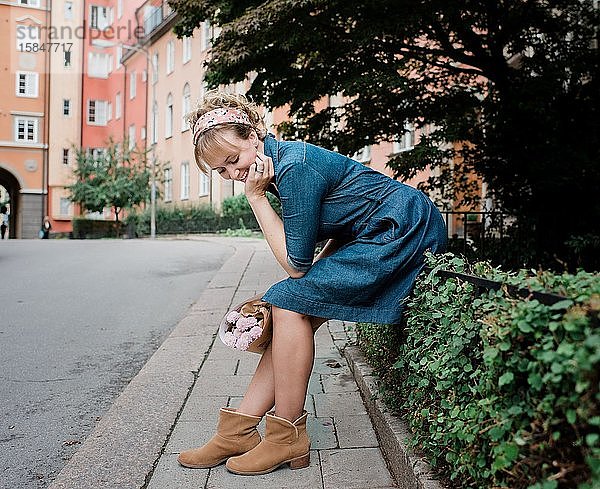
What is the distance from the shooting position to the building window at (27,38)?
48219 millimetres

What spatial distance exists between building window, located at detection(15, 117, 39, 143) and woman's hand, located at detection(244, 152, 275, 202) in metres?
49.3

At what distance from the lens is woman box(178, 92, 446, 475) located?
2.92 m

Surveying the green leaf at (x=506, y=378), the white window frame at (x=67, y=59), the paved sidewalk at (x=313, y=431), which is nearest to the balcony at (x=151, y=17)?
the white window frame at (x=67, y=59)

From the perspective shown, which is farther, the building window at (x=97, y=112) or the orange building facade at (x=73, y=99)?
the building window at (x=97, y=112)

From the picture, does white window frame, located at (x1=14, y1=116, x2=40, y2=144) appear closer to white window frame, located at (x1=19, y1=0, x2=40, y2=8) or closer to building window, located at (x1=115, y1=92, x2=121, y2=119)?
building window, located at (x1=115, y1=92, x2=121, y2=119)

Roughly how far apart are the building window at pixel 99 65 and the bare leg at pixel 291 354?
54.3m

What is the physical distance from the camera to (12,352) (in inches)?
231

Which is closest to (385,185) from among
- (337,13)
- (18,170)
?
(337,13)

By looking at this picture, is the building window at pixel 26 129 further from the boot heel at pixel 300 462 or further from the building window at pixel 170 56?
the boot heel at pixel 300 462

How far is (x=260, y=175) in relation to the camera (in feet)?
9.86

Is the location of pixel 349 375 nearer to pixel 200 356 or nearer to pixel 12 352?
pixel 200 356

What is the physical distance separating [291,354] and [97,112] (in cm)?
5366

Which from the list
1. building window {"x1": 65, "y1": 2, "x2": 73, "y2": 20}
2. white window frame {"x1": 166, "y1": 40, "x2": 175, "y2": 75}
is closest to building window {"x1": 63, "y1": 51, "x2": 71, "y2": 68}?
building window {"x1": 65, "y1": 2, "x2": 73, "y2": 20}

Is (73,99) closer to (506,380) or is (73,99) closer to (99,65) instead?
(99,65)
